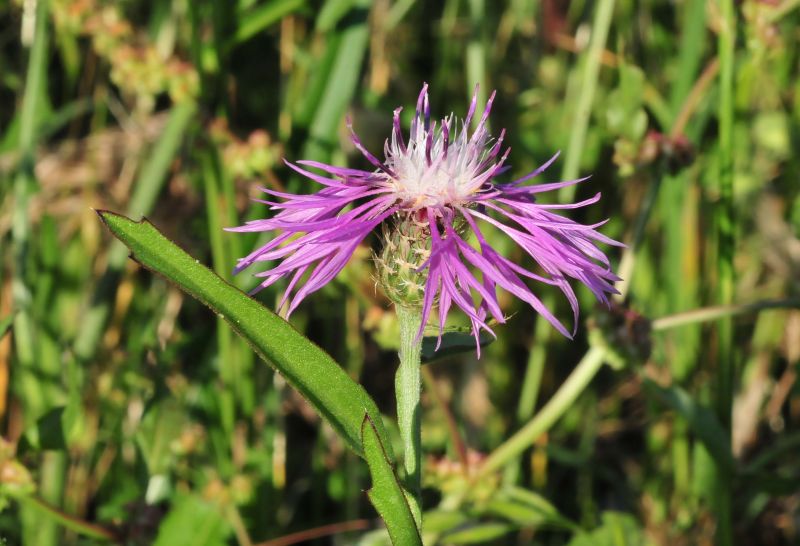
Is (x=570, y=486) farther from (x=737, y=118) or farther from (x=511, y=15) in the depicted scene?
(x=511, y=15)

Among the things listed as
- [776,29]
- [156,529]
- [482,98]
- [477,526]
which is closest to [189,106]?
[482,98]

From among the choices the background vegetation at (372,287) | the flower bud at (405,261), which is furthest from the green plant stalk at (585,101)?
the flower bud at (405,261)

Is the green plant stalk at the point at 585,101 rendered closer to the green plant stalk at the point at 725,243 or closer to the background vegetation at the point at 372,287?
the background vegetation at the point at 372,287

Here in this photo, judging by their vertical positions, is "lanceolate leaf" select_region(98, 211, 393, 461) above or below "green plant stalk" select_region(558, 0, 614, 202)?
below

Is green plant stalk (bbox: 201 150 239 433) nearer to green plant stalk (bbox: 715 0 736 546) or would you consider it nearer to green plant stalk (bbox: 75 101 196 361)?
green plant stalk (bbox: 75 101 196 361)

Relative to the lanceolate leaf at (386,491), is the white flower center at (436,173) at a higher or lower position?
higher

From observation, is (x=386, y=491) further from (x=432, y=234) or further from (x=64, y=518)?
(x=64, y=518)

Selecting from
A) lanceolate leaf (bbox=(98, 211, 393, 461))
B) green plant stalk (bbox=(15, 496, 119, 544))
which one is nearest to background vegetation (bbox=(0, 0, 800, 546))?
green plant stalk (bbox=(15, 496, 119, 544))
